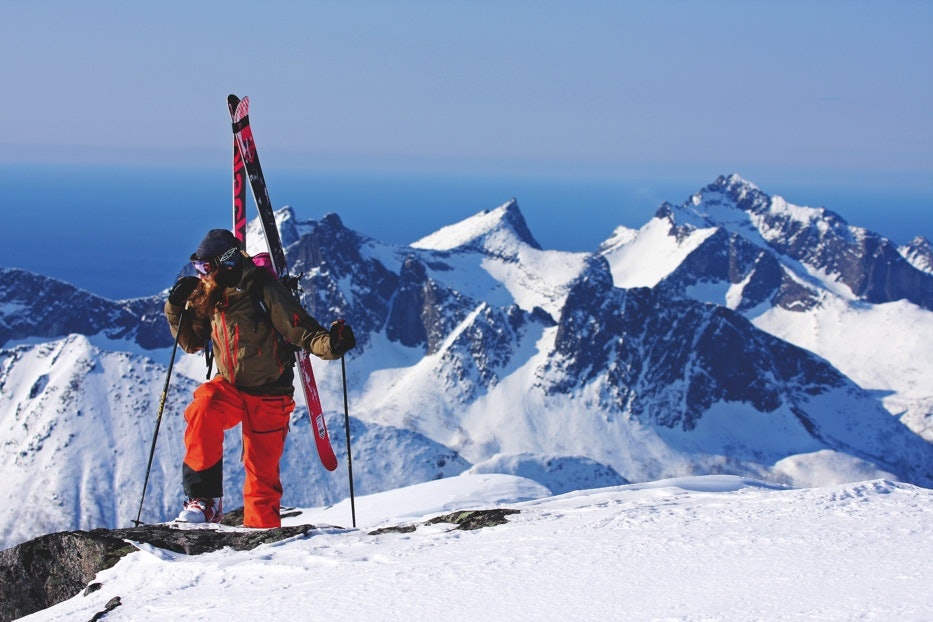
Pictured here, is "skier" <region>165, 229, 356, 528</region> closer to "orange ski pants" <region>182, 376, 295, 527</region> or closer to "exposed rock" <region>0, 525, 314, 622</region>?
"orange ski pants" <region>182, 376, 295, 527</region>

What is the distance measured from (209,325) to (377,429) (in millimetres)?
170430

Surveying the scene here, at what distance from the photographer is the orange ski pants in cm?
1191

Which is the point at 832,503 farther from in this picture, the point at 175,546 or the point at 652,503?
the point at 175,546

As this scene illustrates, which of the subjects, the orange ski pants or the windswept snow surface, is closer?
the windswept snow surface

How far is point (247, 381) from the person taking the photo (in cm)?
1223

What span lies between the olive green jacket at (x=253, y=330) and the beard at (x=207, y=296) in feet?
0.27

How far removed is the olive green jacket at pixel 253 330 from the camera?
39.1 feet

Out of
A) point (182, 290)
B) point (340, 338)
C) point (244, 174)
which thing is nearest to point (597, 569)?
point (340, 338)

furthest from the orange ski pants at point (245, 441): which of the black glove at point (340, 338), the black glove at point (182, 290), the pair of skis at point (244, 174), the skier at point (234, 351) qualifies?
the pair of skis at point (244, 174)

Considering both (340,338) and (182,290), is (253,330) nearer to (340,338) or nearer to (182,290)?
(182,290)

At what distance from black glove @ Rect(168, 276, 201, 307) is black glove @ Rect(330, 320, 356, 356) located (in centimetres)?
220

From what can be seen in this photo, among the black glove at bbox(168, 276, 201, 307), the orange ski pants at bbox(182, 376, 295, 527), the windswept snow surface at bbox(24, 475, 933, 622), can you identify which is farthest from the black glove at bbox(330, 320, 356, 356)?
the windswept snow surface at bbox(24, 475, 933, 622)

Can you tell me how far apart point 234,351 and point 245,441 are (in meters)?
1.40

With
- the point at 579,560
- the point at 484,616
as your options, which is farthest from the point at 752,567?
the point at 484,616
